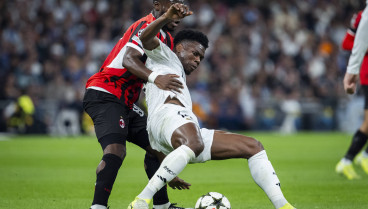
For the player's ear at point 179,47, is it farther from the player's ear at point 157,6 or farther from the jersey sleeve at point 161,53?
the player's ear at point 157,6

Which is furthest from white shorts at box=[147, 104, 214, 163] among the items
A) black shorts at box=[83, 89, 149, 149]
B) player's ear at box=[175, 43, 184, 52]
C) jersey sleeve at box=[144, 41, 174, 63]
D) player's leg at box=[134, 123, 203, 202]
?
player's ear at box=[175, 43, 184, 52]

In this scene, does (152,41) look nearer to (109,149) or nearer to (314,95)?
(109,149)

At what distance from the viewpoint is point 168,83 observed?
5.57 m

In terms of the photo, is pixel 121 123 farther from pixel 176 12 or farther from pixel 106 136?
pixel 176 12

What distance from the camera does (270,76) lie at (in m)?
24.1

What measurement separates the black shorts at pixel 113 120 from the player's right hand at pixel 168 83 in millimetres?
645

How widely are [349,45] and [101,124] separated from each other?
5.13 meters

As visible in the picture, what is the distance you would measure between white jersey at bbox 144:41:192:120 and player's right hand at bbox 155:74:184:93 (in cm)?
9

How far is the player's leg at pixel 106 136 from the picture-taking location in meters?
5.60

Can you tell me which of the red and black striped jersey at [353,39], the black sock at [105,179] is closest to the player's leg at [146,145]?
the black sock at [105,179]

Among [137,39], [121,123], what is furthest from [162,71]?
[121,123]

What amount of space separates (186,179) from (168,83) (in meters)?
4.48

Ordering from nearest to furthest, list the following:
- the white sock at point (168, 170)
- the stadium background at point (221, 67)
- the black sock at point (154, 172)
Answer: the white sock at point (168, 170)
the black sock at point (154, 172)
the stadium background at point (221, 67)

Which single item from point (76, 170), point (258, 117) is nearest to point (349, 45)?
point (76, 170)
